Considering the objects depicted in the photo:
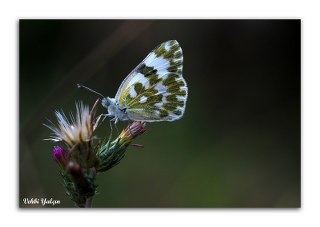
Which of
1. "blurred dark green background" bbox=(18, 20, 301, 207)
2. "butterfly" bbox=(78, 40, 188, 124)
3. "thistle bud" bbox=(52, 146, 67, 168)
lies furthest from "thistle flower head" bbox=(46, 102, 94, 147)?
"blurred dark green background" bbox=(18, 20, 301, 207)

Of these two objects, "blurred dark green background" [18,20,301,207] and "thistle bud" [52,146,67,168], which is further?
"blurred dark green background" [18,20,301,207]

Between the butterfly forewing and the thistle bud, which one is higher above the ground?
the butterfly forewing

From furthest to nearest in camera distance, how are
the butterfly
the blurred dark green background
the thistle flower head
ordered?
the blurred dark green background → the butterfly → the thistle flower head

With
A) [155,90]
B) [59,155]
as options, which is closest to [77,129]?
[59,155]

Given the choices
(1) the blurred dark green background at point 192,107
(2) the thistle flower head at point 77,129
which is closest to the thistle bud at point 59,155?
(2) the thistle flower head at point 77,129

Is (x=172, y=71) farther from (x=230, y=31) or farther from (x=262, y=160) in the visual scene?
(x=262, y=160)

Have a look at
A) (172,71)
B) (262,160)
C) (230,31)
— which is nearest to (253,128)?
(262,160)

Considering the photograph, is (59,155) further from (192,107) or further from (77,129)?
(192,107)

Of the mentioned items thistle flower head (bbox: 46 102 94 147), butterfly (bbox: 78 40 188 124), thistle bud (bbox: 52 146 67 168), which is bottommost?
thistle bud (bbox: 52 146 67 168)

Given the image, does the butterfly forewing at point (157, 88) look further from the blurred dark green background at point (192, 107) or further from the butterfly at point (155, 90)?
the blurred dark green background at point (192, 107)

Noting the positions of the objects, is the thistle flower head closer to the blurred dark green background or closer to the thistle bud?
the thistle bud
